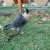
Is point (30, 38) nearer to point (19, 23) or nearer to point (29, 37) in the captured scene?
point (29, 37)

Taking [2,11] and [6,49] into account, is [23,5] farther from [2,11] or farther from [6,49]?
[6,49]

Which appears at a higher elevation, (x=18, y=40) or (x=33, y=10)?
(x=33, y=10)

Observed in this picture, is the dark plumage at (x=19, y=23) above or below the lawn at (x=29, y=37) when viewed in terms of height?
above

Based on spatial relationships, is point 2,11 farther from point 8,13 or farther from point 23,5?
point 23,5

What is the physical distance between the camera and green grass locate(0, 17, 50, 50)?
4.43 feet

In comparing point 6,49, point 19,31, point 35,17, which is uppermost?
point 35,17

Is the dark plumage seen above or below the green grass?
above

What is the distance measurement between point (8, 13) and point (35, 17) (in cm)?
23

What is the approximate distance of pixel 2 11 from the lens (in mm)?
1477

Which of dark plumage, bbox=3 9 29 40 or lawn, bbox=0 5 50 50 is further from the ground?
dark plumage, bbox=3 9 29 40

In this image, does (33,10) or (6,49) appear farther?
(33,10)

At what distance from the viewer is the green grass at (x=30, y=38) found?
4.43 feet

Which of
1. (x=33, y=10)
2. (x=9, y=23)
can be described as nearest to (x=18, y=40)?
(x=9, y=23)

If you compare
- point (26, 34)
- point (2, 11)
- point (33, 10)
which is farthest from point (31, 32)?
point (2, 11)
